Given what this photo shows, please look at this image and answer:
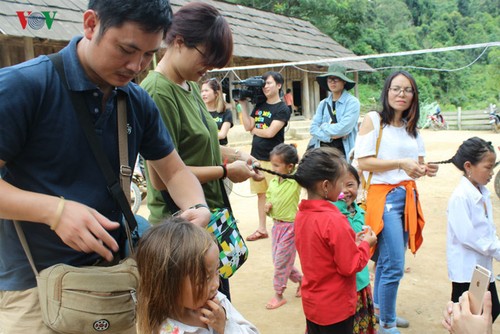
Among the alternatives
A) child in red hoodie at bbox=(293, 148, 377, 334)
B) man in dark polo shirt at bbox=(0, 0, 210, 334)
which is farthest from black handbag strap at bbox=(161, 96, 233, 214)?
man in dark polo shirt at bbox=(0, 0, 210, 334)

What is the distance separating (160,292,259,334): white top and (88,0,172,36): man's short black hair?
3.06 feet

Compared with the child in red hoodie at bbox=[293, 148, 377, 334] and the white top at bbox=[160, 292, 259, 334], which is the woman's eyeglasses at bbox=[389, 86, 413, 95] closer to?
the child in red hoodie at bbox=[293, 148, 377, 334]

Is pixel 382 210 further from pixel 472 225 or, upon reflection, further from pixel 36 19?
pixel 36 19

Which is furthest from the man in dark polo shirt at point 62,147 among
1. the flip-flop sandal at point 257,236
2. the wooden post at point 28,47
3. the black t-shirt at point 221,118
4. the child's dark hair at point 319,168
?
the wooden post at point 28,47

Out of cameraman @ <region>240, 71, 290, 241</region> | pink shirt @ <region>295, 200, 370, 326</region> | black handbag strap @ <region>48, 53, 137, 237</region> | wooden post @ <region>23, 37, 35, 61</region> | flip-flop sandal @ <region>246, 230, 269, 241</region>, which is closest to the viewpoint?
black handbag strap @ <region>48, 53, 137, 237</region>

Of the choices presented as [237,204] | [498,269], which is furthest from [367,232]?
[237,204]

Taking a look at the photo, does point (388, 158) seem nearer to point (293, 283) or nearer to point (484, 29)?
point (293, 283)

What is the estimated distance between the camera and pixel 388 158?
10.2 feet

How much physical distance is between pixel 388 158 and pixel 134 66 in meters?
2.18

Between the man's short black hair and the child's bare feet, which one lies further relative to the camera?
the child's bare feet

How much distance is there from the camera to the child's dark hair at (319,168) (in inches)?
95.7

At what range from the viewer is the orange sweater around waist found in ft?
10.0

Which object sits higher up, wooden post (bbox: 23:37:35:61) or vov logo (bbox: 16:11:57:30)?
vov logo (bbox: 16:11:57:30)

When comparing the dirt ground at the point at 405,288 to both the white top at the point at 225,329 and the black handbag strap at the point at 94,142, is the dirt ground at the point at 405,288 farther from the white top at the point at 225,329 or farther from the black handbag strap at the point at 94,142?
the black handbag strap at the point at 94,142
